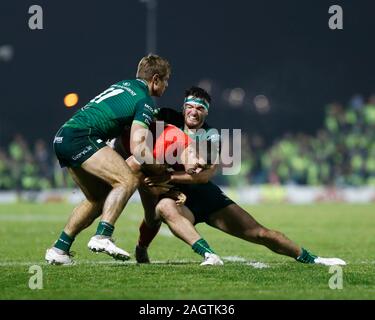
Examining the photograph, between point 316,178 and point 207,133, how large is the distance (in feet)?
76.9

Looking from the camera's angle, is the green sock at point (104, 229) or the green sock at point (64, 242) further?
the green sock at point (64, 242)

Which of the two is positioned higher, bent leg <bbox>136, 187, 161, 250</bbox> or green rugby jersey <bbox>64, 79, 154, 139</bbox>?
green rugby jersey <bbox>64, 79, 154, 139</bbox>

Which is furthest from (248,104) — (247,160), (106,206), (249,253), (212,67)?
(106,206)

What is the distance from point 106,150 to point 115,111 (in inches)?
14.1

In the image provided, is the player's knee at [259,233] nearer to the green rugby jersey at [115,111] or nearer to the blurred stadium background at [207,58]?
the green rugby jersey at [115,111]

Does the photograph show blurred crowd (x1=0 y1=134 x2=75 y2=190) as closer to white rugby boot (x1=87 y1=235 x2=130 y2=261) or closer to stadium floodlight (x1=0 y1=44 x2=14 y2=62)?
stadium floodlight (x1=0 y1=44 x2=14 y2=62)

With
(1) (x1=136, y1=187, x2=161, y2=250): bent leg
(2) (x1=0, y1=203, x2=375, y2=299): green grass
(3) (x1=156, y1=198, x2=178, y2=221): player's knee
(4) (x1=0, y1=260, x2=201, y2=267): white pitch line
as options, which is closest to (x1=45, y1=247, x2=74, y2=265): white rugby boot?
(2) (x1=0, y1=203, x2=375, y2=299): green grass

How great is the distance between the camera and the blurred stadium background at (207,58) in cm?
4219

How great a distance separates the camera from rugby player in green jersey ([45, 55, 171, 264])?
810cm

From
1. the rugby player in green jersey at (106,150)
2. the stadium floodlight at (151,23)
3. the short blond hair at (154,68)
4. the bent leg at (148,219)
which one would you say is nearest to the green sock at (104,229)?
the rugby player in green jersey at (106,150)

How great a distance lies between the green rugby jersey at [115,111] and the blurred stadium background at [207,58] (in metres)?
30.4

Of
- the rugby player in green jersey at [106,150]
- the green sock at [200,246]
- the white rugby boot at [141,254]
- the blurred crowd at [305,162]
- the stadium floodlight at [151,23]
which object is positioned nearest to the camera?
the rugby player in green jersey at [106,150]

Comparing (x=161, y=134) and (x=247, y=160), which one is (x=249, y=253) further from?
(x=247, y=160)
